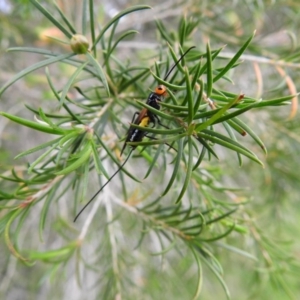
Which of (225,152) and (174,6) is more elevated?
(174,6)

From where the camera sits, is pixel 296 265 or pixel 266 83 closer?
pixel 296 265

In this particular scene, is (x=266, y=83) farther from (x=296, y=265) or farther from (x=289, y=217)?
(x=296, y=265)

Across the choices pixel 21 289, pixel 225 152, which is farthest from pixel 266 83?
pixel 21 289

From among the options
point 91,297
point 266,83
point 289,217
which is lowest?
point 91,297

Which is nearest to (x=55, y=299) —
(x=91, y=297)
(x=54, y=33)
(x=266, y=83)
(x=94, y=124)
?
(x=91, y=297)

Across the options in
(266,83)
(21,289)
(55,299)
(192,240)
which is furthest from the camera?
(21,289)

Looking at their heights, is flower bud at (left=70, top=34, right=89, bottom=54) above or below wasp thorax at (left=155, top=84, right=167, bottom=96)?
above

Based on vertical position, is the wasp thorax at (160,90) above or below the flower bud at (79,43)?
below

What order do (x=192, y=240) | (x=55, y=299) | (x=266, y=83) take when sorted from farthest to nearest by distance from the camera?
(x=55, y=299), (x=266, y=83), (x=192, y=240)

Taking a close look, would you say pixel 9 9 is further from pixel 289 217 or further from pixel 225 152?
pixel 289 217
